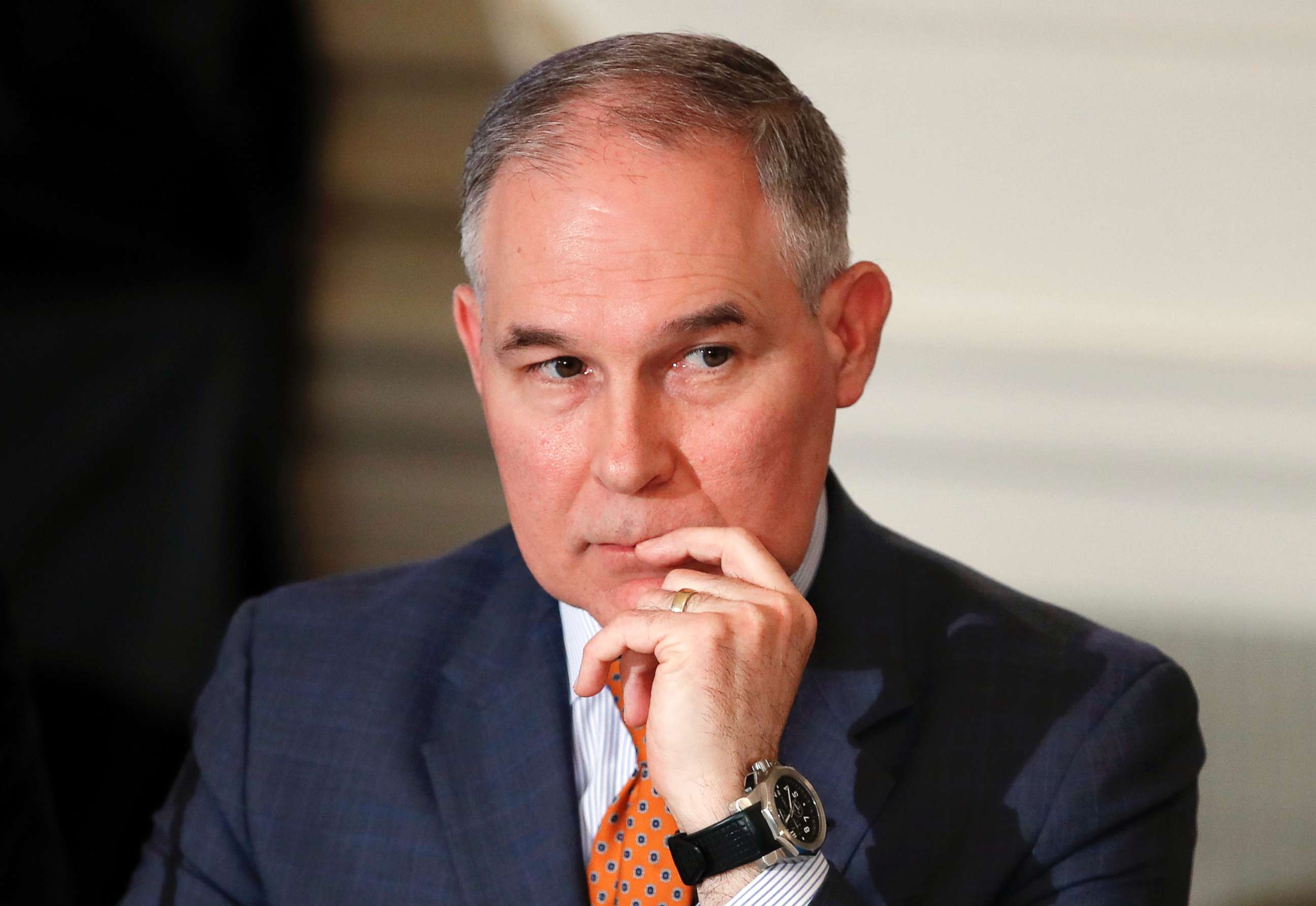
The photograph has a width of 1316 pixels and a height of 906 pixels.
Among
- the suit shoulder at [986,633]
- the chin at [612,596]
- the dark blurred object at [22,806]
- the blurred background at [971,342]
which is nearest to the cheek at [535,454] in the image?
the chin at [612,596]

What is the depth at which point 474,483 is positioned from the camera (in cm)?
291

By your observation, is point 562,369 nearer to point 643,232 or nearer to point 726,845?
point 643,232

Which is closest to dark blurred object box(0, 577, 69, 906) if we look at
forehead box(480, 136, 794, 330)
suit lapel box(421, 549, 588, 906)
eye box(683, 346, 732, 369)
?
suit lapel box(421, 549, 588, 906)

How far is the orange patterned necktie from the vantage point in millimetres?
1432

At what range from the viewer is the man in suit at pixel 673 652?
132 cm

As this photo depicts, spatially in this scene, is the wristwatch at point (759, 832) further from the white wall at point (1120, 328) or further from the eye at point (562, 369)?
the white wall at point (1120, 328)

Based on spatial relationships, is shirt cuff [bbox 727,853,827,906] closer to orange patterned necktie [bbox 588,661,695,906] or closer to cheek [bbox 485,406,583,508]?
orange patterned necktie [bbox 588,661,695,906]

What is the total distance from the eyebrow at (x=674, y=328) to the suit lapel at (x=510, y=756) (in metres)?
0.44

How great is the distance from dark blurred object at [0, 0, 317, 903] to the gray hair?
1.32 m

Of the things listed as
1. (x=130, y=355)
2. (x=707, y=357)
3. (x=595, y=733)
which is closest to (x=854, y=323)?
(x=707, y=357)

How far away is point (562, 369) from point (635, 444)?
0.13 m

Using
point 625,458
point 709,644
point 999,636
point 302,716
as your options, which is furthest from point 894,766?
point 302,716

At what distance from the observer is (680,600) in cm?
133

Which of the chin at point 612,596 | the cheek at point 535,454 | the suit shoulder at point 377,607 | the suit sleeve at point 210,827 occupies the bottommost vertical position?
the suit sleeve at point 210,827
